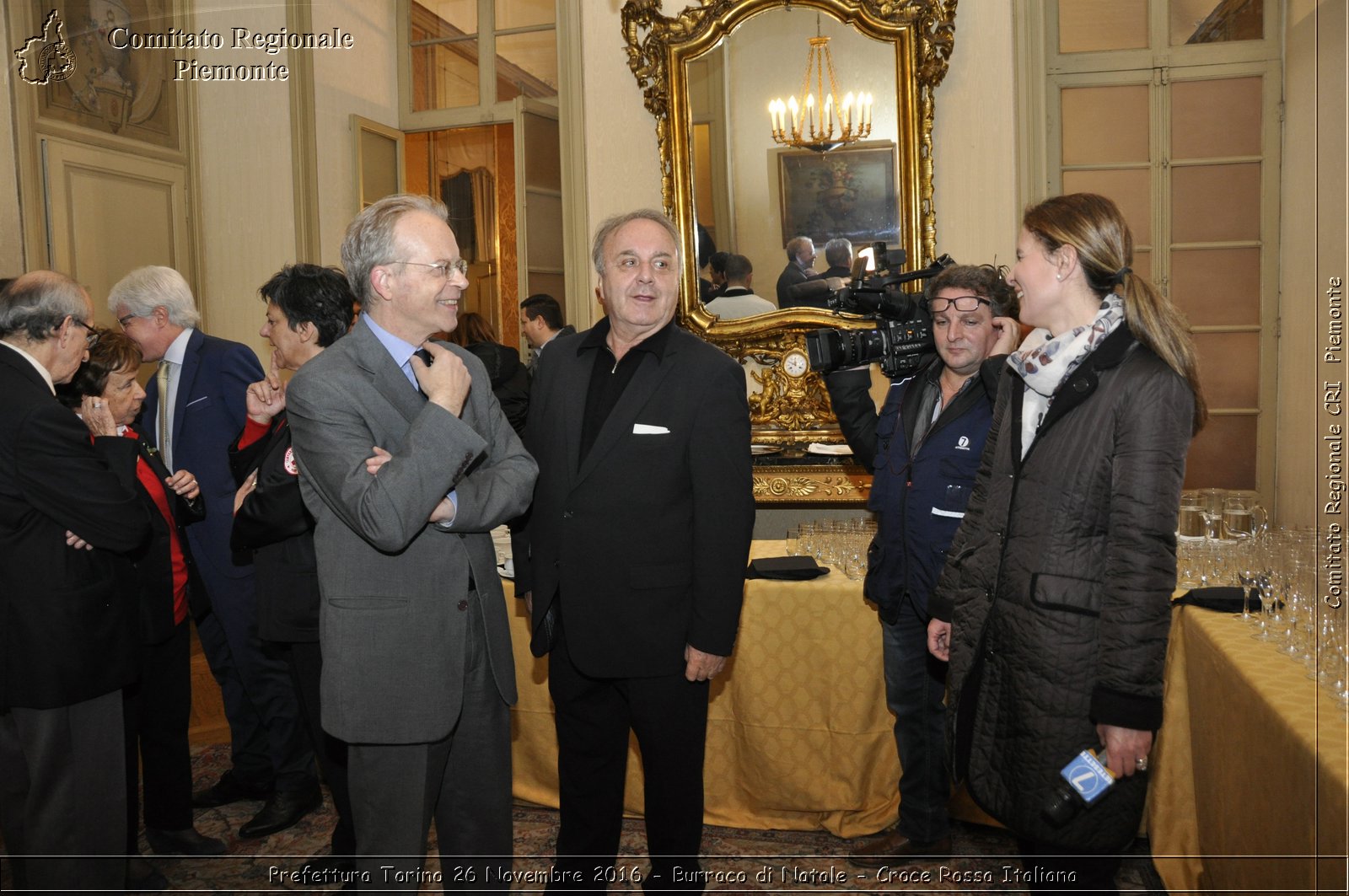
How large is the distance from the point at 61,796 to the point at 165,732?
2.21 feet

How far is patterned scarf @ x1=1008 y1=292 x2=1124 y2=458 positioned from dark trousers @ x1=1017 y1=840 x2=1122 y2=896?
73 centimetres

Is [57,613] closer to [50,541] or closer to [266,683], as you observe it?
[50,541]

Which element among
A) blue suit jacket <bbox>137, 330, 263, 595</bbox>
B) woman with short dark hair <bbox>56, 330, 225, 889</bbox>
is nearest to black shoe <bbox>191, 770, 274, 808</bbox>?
woman with short dark hair <bbox>56, 330, 225, 889</bbox>

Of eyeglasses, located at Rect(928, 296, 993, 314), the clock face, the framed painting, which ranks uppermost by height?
the framed painting

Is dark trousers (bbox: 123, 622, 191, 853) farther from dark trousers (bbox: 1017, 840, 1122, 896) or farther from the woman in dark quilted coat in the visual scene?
dark trousers (bbox: 1017, 840, 1122, 896)

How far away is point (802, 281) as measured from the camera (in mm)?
4852

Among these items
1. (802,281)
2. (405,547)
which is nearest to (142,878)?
(405,547)

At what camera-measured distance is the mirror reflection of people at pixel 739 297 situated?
492 cm

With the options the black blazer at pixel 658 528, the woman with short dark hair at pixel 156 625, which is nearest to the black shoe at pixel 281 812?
the woman with short dark hair at pixel 156 625

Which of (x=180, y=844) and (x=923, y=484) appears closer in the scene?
(x=923, y=484)

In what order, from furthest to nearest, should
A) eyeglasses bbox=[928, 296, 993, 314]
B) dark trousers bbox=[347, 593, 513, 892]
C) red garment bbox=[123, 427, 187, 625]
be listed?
red garment bbox=[123, 427, 187, 625], eyeglasses bbox=[928, 296, 993, 314], dark trousers bbox=[347, 593, 513, 892]

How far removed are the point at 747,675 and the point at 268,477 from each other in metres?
1.53

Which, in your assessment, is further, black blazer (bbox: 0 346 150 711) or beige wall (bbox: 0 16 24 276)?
beige wall (bbox: 0 16 24 276)

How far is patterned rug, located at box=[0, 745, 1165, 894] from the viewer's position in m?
2.77
